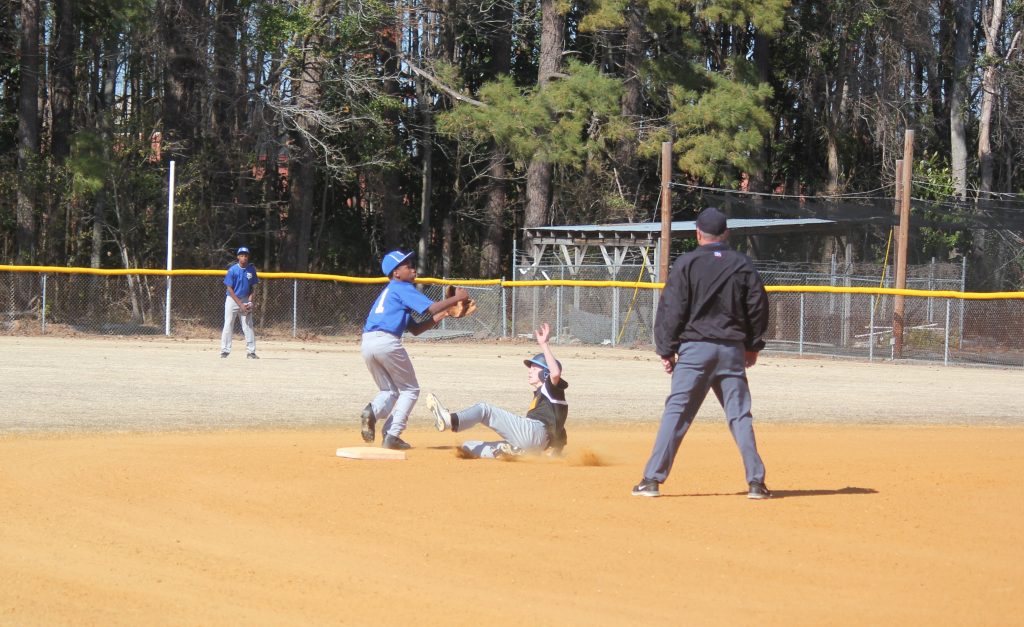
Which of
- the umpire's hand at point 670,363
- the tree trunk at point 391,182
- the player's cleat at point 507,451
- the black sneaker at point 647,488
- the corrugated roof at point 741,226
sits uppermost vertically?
the tree trunk at point 391,182

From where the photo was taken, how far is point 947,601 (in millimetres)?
5398

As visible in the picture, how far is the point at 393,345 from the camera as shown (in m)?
9.65

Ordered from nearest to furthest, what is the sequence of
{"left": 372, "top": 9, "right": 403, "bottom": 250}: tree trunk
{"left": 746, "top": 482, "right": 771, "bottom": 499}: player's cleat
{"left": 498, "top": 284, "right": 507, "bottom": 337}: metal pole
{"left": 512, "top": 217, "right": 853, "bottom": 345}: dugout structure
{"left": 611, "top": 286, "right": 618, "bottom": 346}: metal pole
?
{"left": 746, "top": 482, "right": 771, "bottom": 499}: player's cleat < {"left": 611, "top": 286, "right": 618, "bottom": 346}: metal pole < {"left": 512, "top": 217, "right": 853, "bottom": 345}: dugout structure < {"left": 498, "top": 284, "right": 507, "bottom": 337}: metal pole < {"left": 372, "top": 9, "right": 403, "bottom": 250}: tree trunk

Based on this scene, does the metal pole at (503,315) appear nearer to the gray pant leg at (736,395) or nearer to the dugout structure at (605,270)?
the dugout structure at (605,270)

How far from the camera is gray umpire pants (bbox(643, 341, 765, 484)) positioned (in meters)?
7.44

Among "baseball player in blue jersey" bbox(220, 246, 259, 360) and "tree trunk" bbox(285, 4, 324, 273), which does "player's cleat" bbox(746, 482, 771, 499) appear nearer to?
"baseball player in blue jersey" bbox(220, 246, 259, 360)

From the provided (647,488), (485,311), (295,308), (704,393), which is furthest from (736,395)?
(485,311)

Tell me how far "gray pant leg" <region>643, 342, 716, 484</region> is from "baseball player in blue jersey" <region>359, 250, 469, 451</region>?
8.31 feet

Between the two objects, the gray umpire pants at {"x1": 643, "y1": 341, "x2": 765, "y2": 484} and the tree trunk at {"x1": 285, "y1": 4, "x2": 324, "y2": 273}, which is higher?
the tree trunk at {"x1": 285, "y1": 4, "x2": 324, "y2": 273}

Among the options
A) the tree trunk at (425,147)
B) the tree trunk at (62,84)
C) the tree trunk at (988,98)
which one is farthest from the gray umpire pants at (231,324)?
the tree trunk at (988,98)

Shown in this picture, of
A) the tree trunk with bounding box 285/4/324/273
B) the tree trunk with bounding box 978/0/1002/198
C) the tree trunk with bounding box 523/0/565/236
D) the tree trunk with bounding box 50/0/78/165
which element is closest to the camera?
the tree trunk with bounding box 285/4/324/273

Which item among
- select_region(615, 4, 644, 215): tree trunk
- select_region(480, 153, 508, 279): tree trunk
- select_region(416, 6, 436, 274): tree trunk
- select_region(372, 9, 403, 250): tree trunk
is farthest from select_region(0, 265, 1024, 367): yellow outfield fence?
select_region(416, 6, 436, 274): tree trunk

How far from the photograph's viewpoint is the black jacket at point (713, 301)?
24.3 ft

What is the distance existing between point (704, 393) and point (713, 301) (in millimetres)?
588
